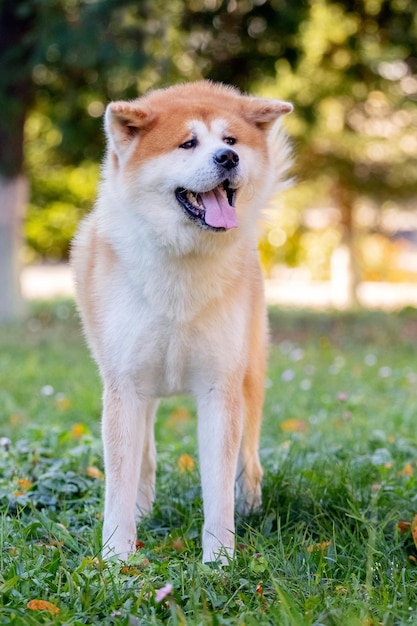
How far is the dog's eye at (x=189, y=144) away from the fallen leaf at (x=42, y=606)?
1.64 metres

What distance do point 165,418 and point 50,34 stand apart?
4827 millimetres

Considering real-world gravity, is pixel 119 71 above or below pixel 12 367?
above

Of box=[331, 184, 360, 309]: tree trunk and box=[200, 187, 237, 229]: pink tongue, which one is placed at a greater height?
box=[200, 187, 237, 229]: pink tongue

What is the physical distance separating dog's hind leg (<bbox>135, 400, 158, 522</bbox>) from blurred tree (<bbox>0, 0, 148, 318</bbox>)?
549 cm

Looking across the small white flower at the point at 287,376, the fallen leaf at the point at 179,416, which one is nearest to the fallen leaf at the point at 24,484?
the fallen leaf at the point at 179,416

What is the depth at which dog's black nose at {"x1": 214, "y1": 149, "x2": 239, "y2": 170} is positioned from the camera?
308cm

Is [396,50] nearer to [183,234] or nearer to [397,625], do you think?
[183,234]

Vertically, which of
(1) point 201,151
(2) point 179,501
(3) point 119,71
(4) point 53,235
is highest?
(3) point 119,71

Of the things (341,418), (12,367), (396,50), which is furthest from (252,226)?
(396,50)

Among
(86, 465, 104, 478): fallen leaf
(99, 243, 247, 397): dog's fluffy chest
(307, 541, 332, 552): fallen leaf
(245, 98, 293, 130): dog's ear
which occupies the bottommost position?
(86, 465, 104, 478): fallen leaf

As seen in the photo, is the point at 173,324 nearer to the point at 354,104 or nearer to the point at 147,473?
the point at 147,473

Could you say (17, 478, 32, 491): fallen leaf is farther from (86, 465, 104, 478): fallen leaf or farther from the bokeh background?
the bokeh background

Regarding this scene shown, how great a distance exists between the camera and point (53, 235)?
22234mm

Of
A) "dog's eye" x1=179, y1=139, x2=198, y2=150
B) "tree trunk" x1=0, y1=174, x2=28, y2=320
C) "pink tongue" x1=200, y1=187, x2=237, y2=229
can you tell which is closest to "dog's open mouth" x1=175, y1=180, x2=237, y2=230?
"pink tongue" x1=200, y1=187, x2=237, y2=229
